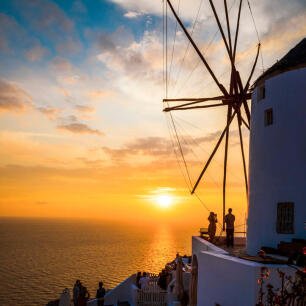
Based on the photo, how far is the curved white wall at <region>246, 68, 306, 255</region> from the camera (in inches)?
436

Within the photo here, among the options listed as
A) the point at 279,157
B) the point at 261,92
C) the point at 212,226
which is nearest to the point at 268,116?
the point at 261,92

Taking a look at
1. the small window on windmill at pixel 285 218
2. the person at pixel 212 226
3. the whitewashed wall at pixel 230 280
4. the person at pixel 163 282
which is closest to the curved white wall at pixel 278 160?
the small window on windmill at pixel 285 218

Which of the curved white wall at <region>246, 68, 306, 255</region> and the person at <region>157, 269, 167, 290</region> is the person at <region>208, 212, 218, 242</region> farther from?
the person at <region>157, 269, 167, 290</region>

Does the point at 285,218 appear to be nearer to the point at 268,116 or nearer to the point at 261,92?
the point at 268,116

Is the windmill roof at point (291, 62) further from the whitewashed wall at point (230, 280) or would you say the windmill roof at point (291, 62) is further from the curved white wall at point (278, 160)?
the whitewashed wall at point (230, 280)

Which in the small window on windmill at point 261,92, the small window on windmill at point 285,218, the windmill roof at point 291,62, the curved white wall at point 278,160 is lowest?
the small window on windmill at point 285,218

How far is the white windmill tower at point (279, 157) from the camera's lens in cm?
1109

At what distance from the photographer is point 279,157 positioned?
11.7 meters

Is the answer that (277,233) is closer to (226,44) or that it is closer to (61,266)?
(226,44)

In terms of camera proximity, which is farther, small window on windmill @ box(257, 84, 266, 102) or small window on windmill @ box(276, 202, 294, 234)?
small window on windmill @ box(257, 84, 266, 102)

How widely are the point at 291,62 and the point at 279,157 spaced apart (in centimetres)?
352

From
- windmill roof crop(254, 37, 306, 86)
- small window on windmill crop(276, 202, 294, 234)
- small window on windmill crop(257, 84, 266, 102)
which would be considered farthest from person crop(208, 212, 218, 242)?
windmill roof crop(254, 37, 306, 86)

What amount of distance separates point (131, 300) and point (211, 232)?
6.36 metres

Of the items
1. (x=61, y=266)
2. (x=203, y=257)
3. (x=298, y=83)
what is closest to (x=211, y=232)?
(x=203, y=257)
